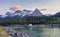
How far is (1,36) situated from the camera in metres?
2.38

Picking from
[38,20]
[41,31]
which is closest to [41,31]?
[41,31]

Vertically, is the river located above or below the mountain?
below

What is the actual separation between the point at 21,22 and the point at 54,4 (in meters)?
1.21

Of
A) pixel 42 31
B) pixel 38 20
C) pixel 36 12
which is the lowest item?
pixel 42 31

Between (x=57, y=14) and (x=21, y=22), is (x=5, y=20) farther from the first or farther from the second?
(x=57, y=14)

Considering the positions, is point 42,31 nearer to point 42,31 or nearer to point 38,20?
point 42,31

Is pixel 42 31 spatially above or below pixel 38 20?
below

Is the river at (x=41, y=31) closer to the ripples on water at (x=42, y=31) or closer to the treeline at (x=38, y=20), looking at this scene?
the ripples on water at (x=42, y=31)

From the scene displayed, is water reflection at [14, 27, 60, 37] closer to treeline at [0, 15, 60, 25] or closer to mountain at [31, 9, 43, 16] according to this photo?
treeline at [0, 15, 60, 25]

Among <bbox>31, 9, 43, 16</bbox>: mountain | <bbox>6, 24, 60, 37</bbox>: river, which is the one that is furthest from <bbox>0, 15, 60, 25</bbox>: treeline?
<bbox>6, 24, 60, 37</bbox>: river

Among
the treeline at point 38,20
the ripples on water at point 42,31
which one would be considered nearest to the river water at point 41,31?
the ripples on water at point 42,31

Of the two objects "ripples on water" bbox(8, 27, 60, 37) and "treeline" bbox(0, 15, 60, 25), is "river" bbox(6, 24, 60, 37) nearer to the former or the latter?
"ripples on water" bbox(8, 27, 60, 37)

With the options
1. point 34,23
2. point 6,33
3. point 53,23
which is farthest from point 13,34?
point 53,23

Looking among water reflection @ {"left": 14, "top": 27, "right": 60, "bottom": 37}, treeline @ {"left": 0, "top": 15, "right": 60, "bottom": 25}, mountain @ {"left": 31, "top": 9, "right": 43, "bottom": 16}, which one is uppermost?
mountain @ {"left": 31, "top": 9, "right": 43, "bottom": 16}
